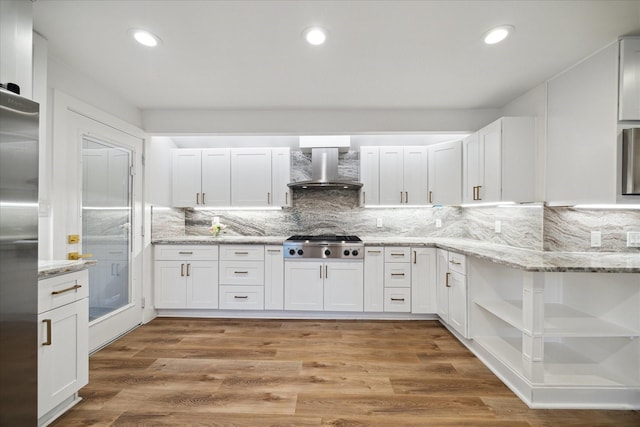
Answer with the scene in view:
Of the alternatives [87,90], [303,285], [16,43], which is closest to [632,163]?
[303,285]

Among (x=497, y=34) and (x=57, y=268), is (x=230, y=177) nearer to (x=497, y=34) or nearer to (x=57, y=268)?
(x=57, y=268)

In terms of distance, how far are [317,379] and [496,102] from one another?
3.29 meters

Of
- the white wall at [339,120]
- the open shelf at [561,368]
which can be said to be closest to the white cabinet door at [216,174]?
the white wall at [339,120]

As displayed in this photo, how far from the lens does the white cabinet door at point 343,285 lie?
133 inches

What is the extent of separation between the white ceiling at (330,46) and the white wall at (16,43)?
0.58ft

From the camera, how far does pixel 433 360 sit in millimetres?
2457

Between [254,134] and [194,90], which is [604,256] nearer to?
[254,134]

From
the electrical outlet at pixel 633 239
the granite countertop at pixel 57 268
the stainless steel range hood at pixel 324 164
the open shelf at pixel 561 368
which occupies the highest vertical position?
the stainless steel range hood at pixel 324 164

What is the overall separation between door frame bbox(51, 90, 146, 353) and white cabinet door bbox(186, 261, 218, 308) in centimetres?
61

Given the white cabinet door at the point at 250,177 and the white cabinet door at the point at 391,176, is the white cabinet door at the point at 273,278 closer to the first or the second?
the white cabinet door at the point at 250,177

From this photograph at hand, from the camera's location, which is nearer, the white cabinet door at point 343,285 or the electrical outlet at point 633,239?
the electrical outlet at point 633,239

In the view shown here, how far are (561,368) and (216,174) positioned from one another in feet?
13.1

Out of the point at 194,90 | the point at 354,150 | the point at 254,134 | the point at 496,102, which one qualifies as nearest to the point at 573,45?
the point at 496,102

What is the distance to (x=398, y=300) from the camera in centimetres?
335
